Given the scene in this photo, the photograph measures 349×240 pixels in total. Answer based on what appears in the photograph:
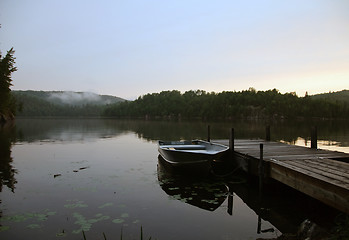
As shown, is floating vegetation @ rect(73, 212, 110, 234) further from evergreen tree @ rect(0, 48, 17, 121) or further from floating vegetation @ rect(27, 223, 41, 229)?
evergreen tree @ rect(0, 48, 17, 121)

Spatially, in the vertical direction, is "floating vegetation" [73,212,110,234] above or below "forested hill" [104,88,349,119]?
below

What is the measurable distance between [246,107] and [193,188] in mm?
144300

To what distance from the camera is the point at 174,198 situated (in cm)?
923

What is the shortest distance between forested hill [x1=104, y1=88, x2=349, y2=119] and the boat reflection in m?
126

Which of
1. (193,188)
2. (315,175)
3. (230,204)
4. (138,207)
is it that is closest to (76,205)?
(138,207)

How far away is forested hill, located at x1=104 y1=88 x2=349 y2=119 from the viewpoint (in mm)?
126669

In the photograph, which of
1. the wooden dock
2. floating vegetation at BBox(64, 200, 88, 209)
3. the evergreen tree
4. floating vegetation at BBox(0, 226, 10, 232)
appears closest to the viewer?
the wooden dock

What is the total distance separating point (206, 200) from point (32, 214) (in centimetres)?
536

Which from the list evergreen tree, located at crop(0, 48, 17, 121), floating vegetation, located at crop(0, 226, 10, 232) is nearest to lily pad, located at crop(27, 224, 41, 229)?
floating vegetation, located at crop(0, 226, 10, 232)

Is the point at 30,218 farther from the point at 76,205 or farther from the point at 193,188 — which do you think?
the point at 193,188

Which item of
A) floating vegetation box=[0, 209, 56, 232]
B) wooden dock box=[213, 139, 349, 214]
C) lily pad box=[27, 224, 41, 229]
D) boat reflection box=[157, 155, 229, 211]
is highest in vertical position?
wooden dock box=[213, 139, 349, 214]

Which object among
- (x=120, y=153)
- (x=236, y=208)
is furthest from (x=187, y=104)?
(x=236, y=208)

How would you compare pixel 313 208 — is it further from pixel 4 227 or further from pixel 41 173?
pixel 41 173

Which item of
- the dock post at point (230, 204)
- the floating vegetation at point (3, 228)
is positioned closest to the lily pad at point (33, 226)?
the floating vegetation at point (3, 228)
